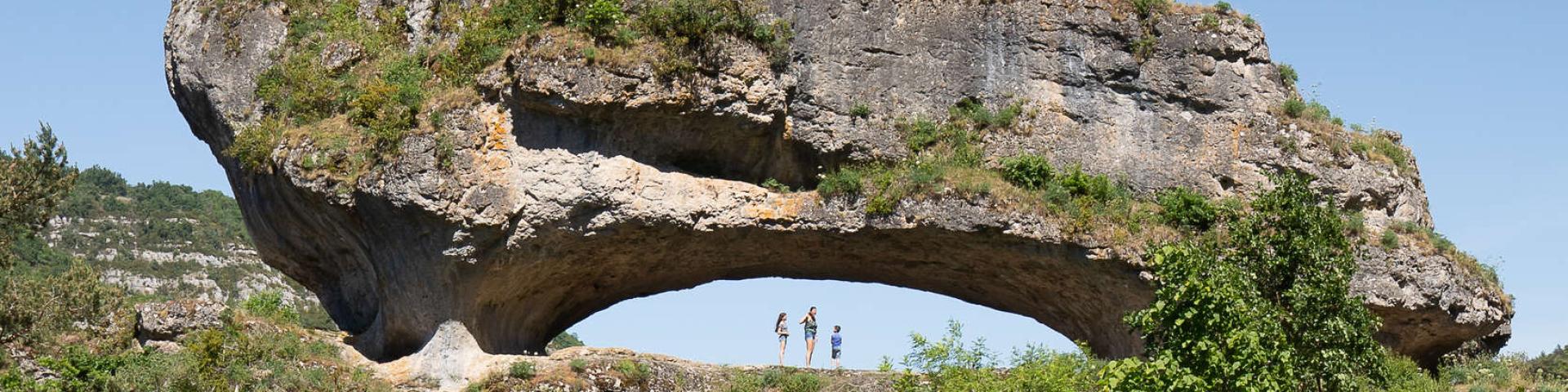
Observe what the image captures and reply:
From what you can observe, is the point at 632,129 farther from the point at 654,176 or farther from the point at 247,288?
the point at 247,288

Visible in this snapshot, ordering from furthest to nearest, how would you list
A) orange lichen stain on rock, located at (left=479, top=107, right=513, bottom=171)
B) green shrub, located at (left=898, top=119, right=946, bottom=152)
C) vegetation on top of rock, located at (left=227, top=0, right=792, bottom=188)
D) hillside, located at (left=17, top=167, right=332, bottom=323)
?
hillside, located at (left=17, top=167, right=332, bottom=323) → green shrub, located at (left=898, top=119, right=946, bottom=152) → vegetation on top of rock, located at (left=227, top=0, right=792, bottom=188) → orange lichen stain on rock, located at (left=479, top=107, right=513, bottom=171)

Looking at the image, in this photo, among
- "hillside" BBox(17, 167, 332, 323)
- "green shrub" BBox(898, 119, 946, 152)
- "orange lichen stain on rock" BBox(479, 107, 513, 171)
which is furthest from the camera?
"hillside" BBox(17, 167, 332, 323)

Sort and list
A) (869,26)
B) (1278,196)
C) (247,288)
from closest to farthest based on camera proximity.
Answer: (1278,196)
(869,26)
(247,288)

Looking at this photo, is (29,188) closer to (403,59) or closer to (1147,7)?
(403,59)

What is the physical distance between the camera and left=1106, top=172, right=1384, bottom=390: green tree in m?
17.2

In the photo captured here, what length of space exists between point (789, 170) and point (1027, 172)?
335 centimetres

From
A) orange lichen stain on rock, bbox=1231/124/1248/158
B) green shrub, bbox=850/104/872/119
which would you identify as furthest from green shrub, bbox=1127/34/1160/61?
green shrub, bbox=850/104/872/119

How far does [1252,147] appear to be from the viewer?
26000mm

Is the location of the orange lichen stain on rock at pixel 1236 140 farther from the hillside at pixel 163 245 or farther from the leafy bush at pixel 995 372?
the hillside at pixel 163 245

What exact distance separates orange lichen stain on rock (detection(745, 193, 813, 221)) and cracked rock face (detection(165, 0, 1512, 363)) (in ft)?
0.10

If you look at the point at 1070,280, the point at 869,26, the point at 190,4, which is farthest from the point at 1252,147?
the point at 190,4

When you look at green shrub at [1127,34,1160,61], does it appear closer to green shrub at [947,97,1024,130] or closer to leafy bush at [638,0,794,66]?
green shrub at [947,97,1024,130]

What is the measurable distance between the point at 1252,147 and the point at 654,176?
8.42 meters

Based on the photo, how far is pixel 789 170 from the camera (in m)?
26.1
